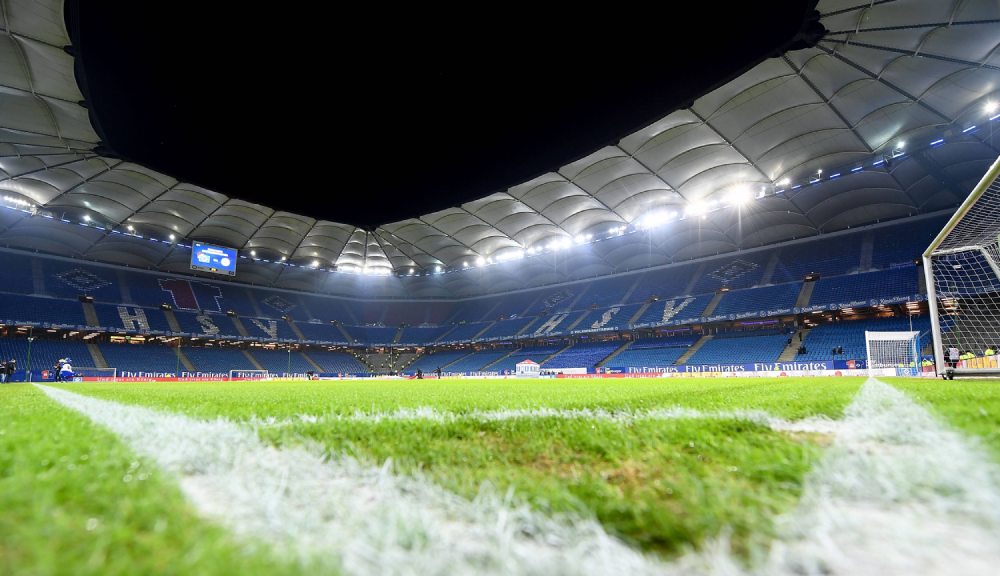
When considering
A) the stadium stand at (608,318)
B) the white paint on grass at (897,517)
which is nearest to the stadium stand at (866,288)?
the stadium stand at (608,318)

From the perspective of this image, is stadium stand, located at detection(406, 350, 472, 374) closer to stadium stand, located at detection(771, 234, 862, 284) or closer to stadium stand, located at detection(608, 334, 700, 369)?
stadium stand, located at detection(608, 334, 700, 369)

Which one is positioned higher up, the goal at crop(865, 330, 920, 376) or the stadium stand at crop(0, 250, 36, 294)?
the stadium stand at crop(0, 250, 36, 294)

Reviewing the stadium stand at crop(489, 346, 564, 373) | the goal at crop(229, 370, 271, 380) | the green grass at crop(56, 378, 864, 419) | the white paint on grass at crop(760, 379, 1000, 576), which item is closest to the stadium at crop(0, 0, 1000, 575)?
the white paint on grass at crop(760, 379, 1000, 576)

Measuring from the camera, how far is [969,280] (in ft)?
59.2

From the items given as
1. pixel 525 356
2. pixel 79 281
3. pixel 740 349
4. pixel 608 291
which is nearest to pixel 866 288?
pixel 740 349

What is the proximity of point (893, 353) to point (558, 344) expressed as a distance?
27155 mm

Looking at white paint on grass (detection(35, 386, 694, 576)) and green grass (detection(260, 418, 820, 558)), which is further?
green grass (detection(260, 418, 820, 558))

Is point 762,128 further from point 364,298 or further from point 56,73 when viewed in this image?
point 364,298

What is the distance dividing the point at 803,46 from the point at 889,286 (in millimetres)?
19892

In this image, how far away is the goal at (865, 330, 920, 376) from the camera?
19141mm

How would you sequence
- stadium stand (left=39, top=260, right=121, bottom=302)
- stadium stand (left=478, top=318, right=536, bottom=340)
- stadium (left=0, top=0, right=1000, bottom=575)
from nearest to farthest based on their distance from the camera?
stadium (left=0, top=0, right=1000, bottom=575) < stadium stand (left=39, top=260, right=121, bottom=302) < stadium stand (left=478, top=318, right=536, bottom=340)

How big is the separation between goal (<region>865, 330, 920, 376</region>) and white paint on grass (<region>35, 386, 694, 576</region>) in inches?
932

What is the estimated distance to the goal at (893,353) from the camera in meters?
19.1

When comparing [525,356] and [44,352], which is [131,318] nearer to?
[44,352]
